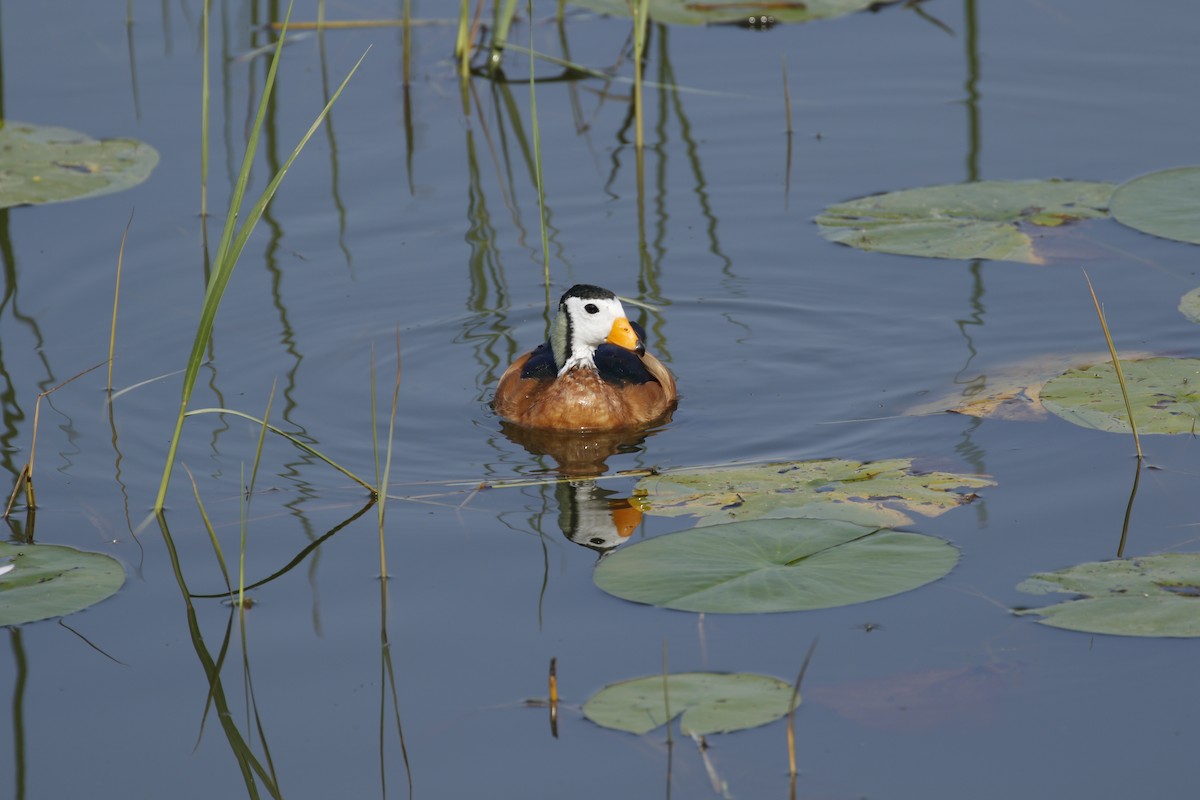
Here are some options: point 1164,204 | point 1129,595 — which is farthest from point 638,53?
point 1129,595

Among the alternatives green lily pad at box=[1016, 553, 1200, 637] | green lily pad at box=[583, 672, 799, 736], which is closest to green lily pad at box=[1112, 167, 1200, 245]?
green lily pad at box=[1016, 553, 1200, 637]

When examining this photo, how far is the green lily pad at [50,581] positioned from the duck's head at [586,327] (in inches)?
125

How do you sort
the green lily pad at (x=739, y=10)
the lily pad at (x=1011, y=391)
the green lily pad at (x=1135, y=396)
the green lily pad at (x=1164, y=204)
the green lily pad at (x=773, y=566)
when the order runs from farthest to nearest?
1. the green lily pad at (x=739, y=10)
2. the green lily pad at (x=1164, y=204)
3. the lily pad at (x=1011, y=391)
4. the green lily pad at (x=1135, y=396)
5. the green lily pad at (x=773, y=566)

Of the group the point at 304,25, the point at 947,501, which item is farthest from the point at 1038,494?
the point at 304,25

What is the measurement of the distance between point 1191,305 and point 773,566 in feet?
13.1

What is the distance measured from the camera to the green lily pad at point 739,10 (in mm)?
14188

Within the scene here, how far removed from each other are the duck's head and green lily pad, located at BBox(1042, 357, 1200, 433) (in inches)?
91.7

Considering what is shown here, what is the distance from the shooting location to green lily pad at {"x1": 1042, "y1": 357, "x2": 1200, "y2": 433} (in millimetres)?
7754

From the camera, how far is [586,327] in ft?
30.3

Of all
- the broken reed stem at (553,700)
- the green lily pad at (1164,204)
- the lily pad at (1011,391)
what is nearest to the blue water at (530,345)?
the broken reed stem at (553,700)

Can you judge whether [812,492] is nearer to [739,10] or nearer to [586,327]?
[586,327]

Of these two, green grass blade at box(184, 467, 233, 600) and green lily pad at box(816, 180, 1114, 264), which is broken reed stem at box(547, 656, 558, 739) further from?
green lily pad at box(816, 180, 1114, 264)

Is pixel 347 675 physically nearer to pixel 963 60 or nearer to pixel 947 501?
pixel 947 501

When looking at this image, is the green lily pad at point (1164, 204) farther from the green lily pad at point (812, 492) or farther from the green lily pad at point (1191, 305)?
the green lily pad at point (812, 492)
